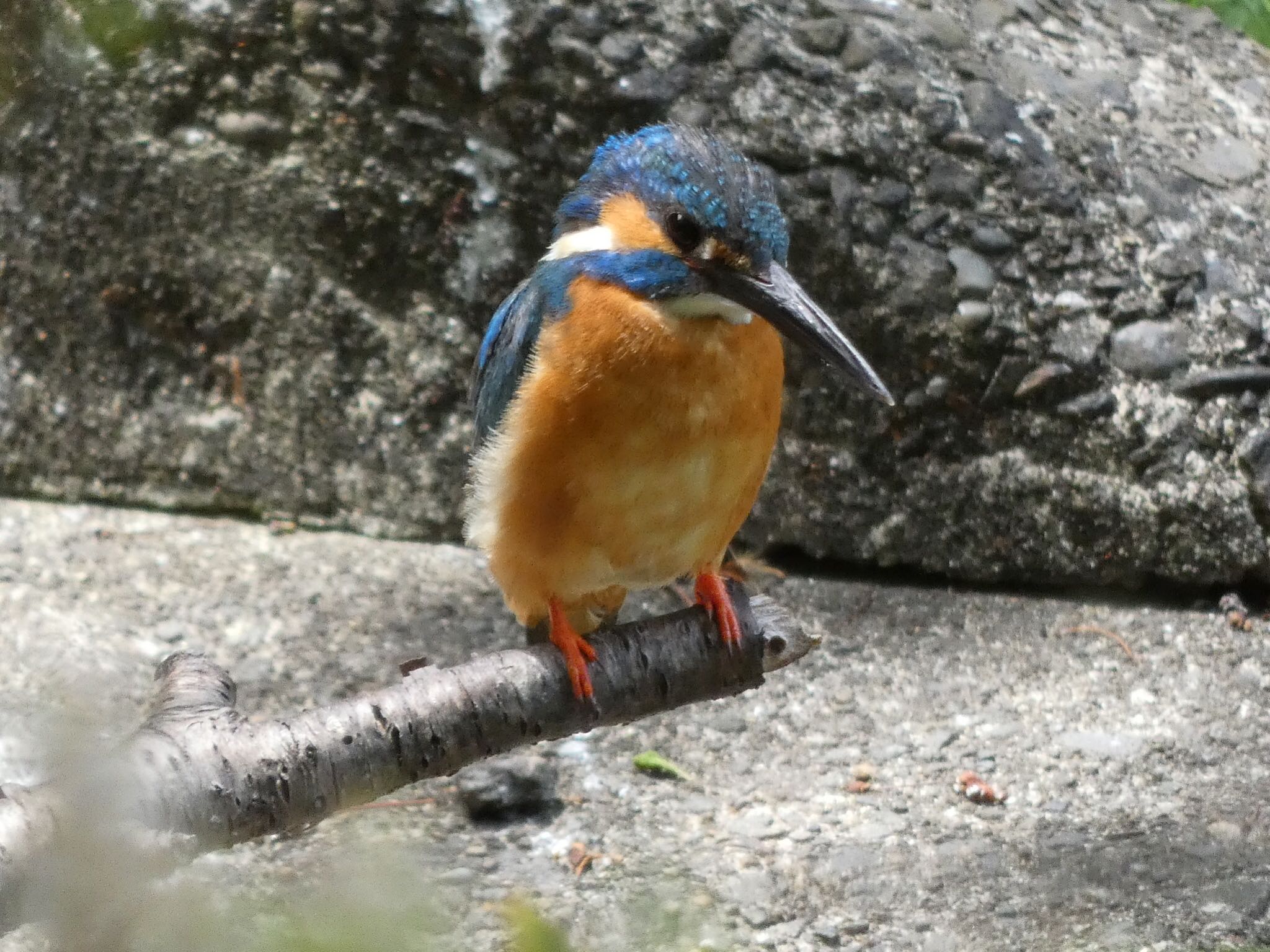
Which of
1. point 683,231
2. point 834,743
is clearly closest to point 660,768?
point 834,743

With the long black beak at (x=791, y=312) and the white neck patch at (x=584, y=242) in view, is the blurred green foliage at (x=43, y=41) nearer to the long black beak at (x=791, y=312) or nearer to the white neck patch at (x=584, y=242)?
the white neck patch at (x=584, y=242)

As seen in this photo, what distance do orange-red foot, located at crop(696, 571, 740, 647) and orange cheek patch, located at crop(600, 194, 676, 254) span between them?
21.6 inches

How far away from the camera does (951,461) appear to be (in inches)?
131

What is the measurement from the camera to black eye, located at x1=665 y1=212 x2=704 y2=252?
6.01 feet

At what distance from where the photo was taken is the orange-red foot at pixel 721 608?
1990mm

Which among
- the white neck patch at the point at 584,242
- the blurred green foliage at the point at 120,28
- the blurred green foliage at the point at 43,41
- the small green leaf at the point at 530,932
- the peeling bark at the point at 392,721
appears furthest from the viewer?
the blurred green foliage at the point at 43,41

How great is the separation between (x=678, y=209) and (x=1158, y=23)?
2764 mm

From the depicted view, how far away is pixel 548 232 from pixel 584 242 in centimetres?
136

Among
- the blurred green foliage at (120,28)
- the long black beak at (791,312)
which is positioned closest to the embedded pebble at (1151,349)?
the long black beak at (791,312)

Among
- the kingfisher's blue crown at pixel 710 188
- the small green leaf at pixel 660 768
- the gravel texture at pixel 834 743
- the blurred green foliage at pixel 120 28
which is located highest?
the blurred green foliage at pixel 120 28

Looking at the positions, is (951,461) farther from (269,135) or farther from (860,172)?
(269,135)

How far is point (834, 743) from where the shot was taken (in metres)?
2.82

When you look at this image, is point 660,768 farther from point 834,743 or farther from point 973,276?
point 973,276

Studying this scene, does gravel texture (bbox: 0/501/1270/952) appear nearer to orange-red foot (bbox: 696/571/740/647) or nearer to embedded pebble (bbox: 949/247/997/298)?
orange-red foot (bbox: 696/571/740/647)
